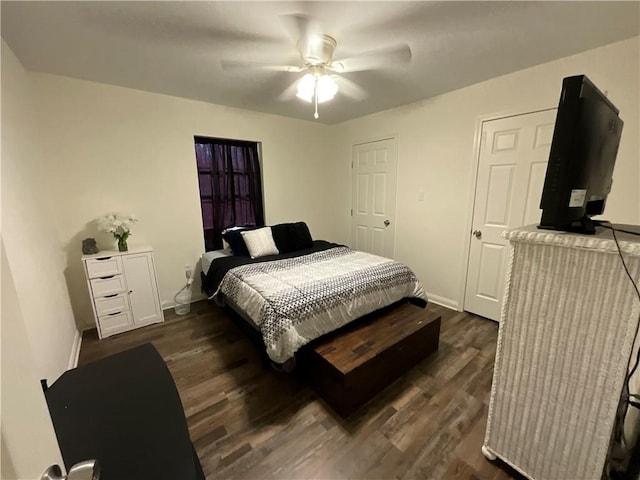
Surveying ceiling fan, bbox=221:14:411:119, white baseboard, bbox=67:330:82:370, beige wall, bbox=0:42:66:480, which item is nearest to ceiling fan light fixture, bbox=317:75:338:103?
ceiling fan, bbox=221:14:411:119

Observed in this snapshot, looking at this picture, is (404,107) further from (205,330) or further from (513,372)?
(205,330)

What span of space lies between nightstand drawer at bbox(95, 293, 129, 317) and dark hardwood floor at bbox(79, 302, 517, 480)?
0.29 meters

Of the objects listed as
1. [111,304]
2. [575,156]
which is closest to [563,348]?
[575,156]

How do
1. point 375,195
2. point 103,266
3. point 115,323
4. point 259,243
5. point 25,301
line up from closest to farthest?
point 25,301 → point 103,266 → point 115,323 → point 259,243 → point 375,195

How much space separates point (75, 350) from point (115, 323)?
33 cm

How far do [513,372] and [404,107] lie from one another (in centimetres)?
289

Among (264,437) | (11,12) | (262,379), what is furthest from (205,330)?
(11,12)

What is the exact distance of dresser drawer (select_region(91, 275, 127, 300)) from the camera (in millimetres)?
2349

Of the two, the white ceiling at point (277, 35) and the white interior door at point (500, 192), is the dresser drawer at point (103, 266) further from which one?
the white interior door at point (500, 192)

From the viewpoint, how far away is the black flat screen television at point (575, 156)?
91cm

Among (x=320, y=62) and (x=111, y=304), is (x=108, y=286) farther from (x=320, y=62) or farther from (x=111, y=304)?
(x=320, y=62)

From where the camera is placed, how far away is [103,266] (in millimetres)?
2359

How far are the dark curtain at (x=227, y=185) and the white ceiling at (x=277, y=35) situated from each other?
Result: 0.90m

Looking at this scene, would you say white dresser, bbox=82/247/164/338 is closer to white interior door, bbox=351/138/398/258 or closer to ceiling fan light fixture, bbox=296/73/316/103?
ceiling fan light fixture, bbox=296/73/316/103
